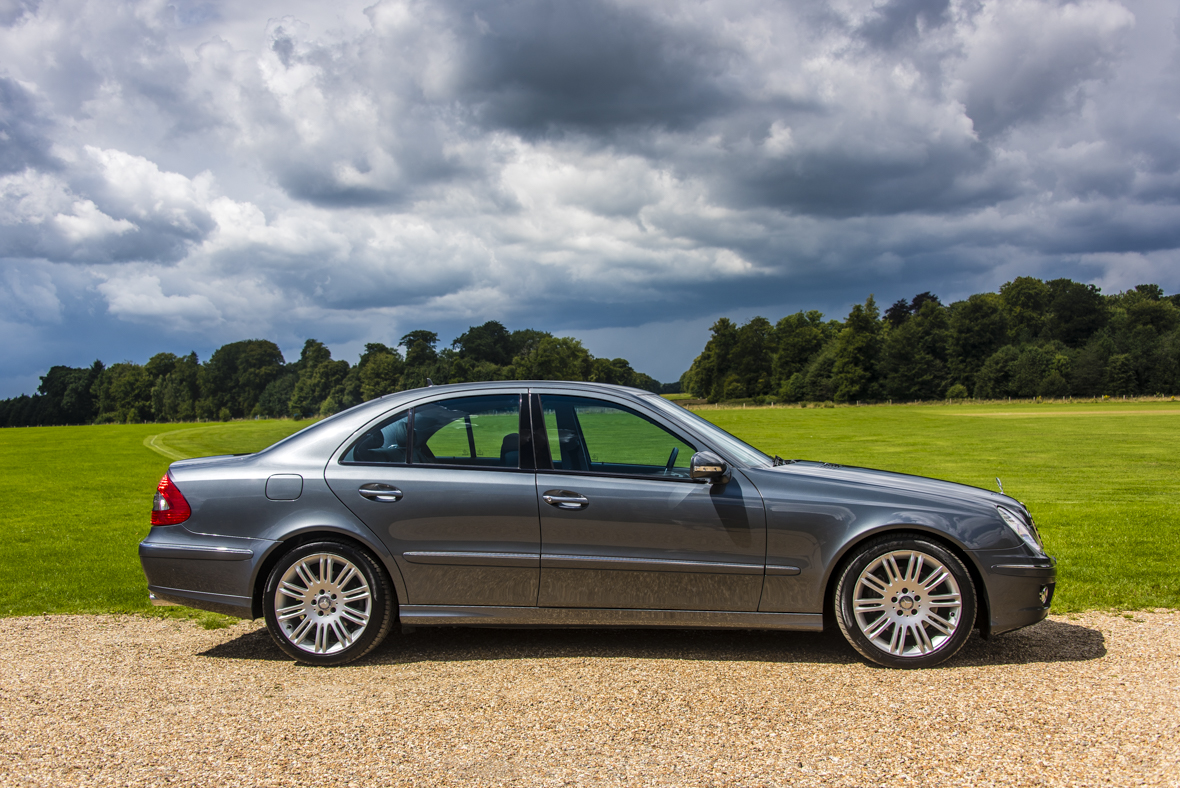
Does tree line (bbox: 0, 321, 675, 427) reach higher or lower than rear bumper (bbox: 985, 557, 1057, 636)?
higher

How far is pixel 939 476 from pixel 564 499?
1778cm

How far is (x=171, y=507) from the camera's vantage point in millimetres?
4766

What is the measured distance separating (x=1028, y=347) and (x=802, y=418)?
5139 cm

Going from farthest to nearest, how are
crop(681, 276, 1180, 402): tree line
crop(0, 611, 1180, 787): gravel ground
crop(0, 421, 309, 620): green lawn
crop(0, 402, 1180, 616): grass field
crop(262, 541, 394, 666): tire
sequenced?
crop(681, 276, 1180, 402): tree line < crop(0, 402, 1180, 616): grass field < crop(0, 421, 309, 620): green lawn < crop(262, 541, 394, 666): tire < crop(0, 611, 1180, 787): gravel ground

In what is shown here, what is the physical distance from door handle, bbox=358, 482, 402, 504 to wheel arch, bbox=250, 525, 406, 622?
23 centimetres

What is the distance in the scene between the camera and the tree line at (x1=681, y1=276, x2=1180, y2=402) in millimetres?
92062

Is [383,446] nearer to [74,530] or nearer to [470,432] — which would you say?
[470,432]

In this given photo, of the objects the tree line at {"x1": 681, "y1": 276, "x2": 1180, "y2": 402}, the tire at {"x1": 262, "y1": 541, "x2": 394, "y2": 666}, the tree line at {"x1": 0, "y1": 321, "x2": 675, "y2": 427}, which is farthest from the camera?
the tree line at {"x1": 0, "y1": 321, "x2": 675, "y2": 427}

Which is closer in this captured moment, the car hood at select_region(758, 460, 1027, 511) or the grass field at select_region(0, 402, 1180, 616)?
the car hood at select_region(758, 460, 1027, 511)

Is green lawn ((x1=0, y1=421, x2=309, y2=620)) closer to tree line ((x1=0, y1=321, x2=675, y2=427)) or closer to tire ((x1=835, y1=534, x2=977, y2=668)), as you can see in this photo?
tire ((x1=835, y1=534, x2=977, y2=668))

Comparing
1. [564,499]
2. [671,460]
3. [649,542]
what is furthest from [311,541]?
[671,460]

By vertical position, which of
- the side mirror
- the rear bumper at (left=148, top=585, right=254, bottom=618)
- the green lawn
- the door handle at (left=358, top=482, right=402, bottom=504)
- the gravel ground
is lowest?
the green lawn

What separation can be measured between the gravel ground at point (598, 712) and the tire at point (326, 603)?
14 centimetres

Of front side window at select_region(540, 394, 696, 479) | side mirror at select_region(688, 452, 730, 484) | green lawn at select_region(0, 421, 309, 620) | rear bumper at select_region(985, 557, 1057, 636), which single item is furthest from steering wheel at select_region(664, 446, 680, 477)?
green lawn at select_region(0, 421, 309, 620)
